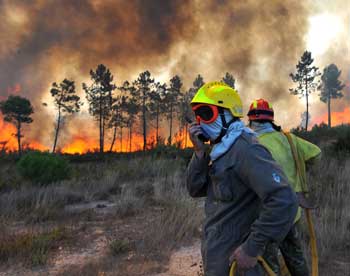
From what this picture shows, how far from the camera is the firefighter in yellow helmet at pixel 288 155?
3.02m

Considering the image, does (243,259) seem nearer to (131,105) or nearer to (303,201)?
(303,201)

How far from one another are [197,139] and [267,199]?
522 millimetres

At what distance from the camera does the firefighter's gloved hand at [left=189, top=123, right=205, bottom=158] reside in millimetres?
1917

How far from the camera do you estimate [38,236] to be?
5.68m

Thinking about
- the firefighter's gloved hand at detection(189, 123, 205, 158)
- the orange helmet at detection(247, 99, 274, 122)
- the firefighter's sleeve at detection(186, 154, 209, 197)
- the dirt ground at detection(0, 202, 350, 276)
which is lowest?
the dirt ground at detection(0, 202, 350, 276)

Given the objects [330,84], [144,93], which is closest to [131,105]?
[144,93]

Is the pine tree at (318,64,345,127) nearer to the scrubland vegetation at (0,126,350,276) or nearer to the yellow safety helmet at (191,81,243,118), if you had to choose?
the scrubland vegetation at (0,126,350,276)

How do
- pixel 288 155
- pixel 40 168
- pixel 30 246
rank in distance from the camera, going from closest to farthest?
pixel 288 155 < pixel 30 246 < pixel 40 168

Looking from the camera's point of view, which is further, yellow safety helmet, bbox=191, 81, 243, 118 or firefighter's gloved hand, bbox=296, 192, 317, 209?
firefighter's gloved hand, bbox=296, 192, 317, 209

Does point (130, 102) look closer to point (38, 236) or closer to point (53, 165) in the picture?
point (53, 165)

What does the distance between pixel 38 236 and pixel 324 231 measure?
14.6 feet

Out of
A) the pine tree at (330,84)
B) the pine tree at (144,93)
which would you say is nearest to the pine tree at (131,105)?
the pine tree at (144,93)

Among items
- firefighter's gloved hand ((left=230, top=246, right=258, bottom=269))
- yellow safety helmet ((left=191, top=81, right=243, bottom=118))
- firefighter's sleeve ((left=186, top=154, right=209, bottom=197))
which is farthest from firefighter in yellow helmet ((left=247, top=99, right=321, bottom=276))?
firefighter's gloved hand ((left=230, top=246, right=258, bottom=269))

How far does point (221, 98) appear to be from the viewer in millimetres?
1856
